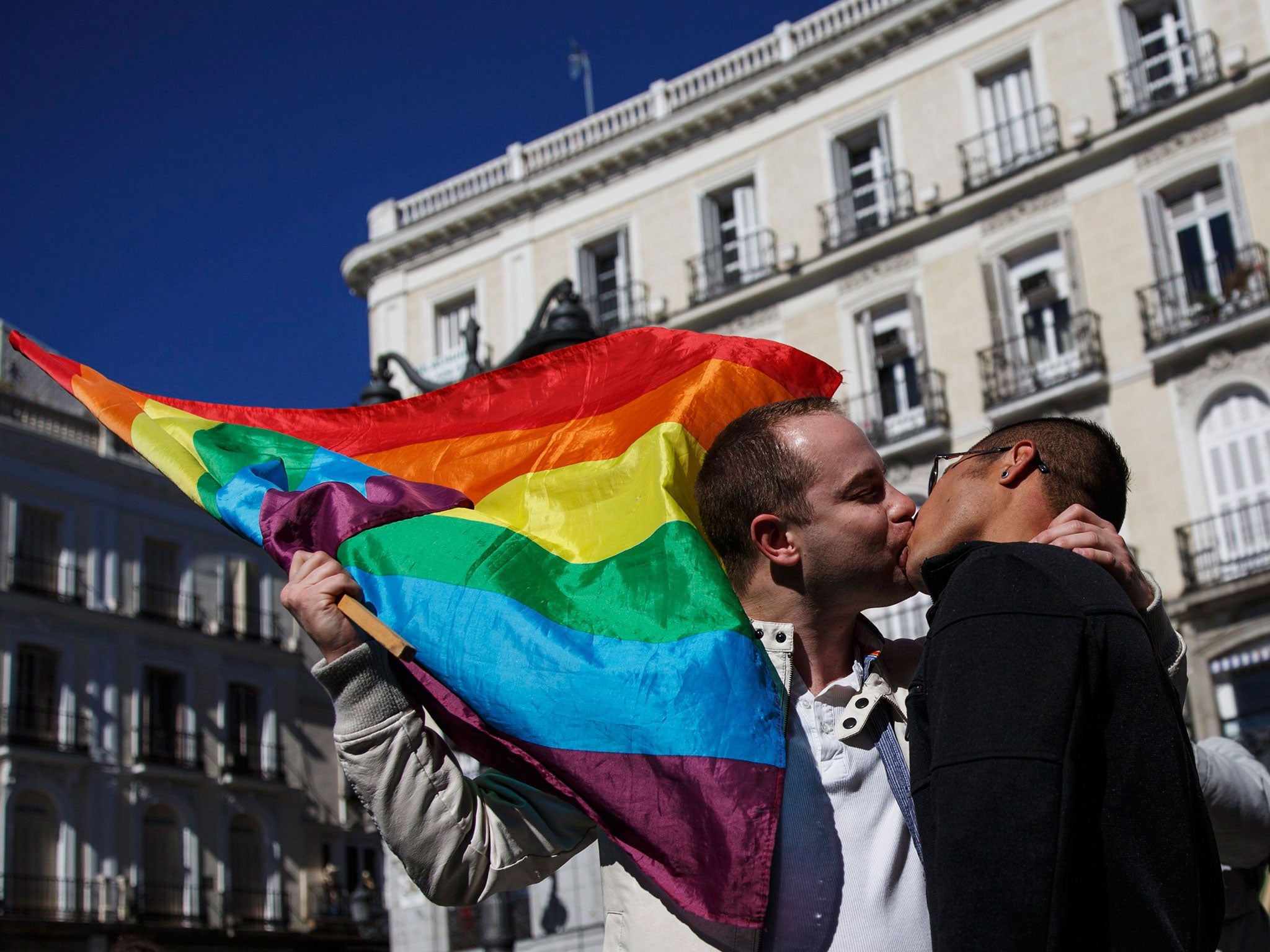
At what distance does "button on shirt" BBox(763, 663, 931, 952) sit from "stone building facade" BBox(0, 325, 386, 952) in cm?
2643

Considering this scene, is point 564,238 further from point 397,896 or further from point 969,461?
point 969,461

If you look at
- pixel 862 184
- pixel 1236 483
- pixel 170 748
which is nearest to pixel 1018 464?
pixel 1236 483

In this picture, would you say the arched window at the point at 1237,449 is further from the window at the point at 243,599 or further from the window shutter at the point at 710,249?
the window at the point at 243,599

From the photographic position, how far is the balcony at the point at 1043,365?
773 inches

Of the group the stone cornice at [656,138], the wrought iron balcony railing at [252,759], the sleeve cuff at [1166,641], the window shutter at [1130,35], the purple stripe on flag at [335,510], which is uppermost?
the stone cornice at [656,138]

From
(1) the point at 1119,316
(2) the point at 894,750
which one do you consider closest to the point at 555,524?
(2) the point at 894,750

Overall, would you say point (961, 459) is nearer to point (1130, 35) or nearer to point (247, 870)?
point (1130, 35)

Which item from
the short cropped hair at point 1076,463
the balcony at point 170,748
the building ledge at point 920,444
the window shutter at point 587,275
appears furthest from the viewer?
the balcony at point 170,748

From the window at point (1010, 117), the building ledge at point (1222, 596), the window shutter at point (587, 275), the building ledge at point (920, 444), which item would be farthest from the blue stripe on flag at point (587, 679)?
the window shutter at point (587, 275)

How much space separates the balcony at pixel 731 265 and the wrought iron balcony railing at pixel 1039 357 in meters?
4.25

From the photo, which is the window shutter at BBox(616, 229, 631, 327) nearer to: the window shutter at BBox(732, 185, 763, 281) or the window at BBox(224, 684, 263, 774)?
the window shutter at BBox(732, 185, 763, 281)

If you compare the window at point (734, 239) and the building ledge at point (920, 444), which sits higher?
the window at point (734, 239)

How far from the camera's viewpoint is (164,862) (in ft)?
98.9

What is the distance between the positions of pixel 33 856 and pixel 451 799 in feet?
92.9
